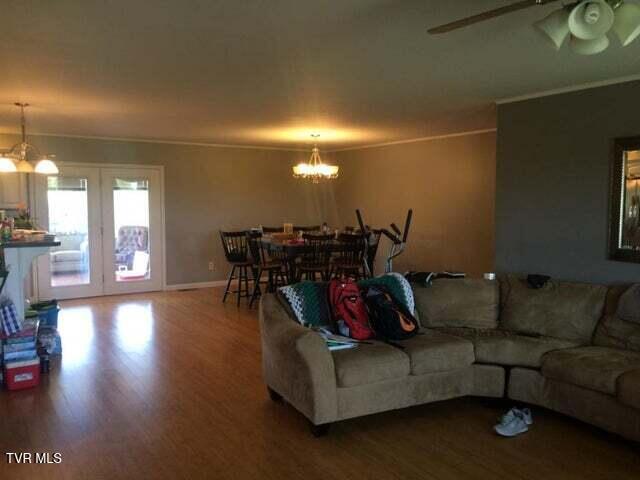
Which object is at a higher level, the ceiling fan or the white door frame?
the ceiling fan

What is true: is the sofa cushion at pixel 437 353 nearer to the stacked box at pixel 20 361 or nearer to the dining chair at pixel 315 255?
the stacked box at pixel 20 361

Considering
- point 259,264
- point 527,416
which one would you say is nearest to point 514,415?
point 527,416

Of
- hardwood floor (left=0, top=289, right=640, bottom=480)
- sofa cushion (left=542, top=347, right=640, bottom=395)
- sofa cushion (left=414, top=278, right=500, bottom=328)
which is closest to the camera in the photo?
hardwood floor (left=0, top=289, right=640, bottom=480)

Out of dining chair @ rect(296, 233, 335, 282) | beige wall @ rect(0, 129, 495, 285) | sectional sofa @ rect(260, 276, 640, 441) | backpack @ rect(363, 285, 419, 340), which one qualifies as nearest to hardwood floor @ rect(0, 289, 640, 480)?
sectional sofa @ rect(260, 276, 640, 441)

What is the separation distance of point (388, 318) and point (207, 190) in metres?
5.32

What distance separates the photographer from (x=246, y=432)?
10.3 feet

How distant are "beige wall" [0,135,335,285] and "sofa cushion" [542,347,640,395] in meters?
5.89

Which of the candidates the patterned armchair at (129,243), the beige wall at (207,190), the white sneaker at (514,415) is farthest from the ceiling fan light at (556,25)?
the patterned armchair at (129,243)

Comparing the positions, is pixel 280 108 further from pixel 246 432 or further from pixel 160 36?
pixel 246 432

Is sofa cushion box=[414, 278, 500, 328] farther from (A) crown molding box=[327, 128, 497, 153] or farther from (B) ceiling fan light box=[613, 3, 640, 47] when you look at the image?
(A) crown molding box=[327, 128, 497, 153]

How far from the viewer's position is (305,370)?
9.87ft

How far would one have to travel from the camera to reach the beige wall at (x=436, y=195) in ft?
21.8

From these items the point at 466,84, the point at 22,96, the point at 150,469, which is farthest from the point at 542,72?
the point at 22,96

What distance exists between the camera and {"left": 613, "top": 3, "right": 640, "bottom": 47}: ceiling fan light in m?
1.88
